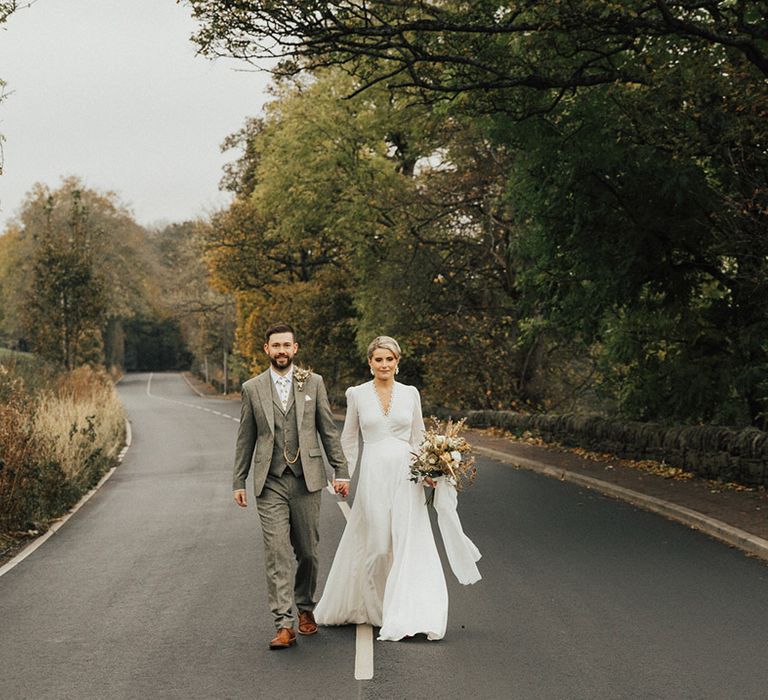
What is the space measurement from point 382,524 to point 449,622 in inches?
38.9

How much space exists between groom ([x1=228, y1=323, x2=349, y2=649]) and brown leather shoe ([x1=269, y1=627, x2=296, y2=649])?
0.09 m

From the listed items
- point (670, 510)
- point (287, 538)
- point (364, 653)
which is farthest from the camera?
point (670, 510)

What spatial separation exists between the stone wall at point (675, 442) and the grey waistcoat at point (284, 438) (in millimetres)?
9096

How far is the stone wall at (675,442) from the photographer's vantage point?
1471 centimetres

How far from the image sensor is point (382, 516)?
762 cm

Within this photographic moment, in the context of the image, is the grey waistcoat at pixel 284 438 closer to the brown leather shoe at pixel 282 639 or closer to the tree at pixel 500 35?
the brown leather shoe at pixel 282 639

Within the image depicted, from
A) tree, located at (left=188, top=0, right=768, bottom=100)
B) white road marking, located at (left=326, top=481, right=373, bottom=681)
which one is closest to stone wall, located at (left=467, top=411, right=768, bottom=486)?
tree, located at (left=188, top=0, right=768, bottom=100)

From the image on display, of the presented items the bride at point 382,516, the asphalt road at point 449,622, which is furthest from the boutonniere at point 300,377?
the asphalt road at point 449,622

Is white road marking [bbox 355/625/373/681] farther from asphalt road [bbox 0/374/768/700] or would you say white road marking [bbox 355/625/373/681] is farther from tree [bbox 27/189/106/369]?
tree [bbox 27/189/106/369]

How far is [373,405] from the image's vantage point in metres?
7.70

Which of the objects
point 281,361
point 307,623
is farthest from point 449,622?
point 281,361

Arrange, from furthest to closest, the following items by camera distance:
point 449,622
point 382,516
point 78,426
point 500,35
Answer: point 78,426, point 500,35, point 449,622, point 382,516

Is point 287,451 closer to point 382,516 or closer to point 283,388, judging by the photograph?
point 283,388

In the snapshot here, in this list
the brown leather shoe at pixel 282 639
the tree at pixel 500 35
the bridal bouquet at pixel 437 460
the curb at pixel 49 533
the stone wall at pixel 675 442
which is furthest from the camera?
the stone wall at pixel 675 442
